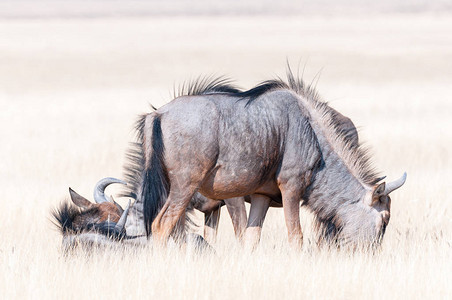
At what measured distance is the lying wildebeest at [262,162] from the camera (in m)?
7.38

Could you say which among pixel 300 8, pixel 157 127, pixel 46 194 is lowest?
pixel 46 194

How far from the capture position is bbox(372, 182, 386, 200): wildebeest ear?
771cm

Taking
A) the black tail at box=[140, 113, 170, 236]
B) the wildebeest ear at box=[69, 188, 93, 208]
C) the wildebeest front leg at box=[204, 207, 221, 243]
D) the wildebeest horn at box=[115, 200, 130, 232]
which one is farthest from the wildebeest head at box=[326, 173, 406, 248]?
the wildebeest ear at box=[69, 188, 93, 208]

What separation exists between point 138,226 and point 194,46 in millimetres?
38507

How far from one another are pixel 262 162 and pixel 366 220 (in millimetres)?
1107

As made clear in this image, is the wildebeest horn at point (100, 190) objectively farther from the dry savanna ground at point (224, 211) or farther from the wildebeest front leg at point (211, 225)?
the wildebeest front leg at point (211, 225)

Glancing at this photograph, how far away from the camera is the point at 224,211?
1120cm

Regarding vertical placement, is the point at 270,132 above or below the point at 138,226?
above

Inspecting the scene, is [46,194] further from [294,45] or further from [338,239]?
[294,45]

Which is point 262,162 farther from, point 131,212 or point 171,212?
point 131,212

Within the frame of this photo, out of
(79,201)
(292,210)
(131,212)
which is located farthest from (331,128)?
(79,201)

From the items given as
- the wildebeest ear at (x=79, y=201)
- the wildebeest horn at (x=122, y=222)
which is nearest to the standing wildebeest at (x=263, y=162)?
the wildebeest horn at (x=122, y=222)

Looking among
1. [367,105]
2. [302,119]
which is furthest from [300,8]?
[302,119]

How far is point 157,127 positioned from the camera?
7395mm
